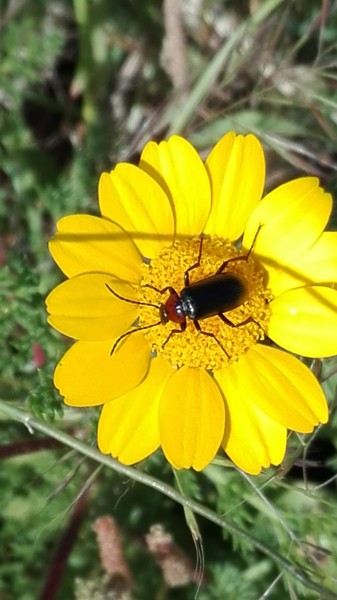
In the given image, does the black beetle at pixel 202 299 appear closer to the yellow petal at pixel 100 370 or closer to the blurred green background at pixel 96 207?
the yellow petal at pixel 100 370

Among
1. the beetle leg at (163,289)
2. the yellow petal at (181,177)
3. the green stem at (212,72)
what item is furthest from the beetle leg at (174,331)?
the green stem at (212,72)

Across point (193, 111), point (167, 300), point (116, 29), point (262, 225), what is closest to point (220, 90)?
point (193, 111)

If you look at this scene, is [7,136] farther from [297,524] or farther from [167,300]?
[297,524]

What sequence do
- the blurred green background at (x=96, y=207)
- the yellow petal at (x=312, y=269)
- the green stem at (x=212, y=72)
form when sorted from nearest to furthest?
the yellow petal at (x=312, y=269) < the blurred green background at (x=96, y=207) < the green stem at (x=212, y=72)

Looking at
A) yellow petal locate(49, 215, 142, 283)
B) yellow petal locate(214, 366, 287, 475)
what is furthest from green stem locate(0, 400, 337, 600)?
yellow petal locate(49, 215, 142, 283)

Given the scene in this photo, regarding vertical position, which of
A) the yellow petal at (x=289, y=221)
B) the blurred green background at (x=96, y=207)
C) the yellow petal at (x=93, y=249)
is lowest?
the blurred green background at (x=96, y=207)

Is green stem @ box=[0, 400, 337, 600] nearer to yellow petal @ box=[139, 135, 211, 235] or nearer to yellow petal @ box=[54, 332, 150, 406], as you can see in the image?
yellow petal @ box=[54, 332, 150, 406]

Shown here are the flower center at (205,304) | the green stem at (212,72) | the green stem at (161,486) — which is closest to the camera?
the green stem at (161,486)
